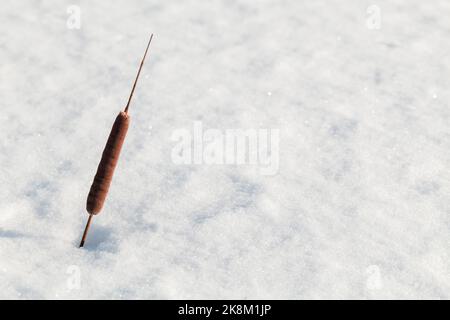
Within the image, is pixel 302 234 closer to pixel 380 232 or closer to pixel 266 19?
pixel 380 232

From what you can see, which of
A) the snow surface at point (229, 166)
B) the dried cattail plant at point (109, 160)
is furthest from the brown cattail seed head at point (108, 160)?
the snow surface at point (229, 166)

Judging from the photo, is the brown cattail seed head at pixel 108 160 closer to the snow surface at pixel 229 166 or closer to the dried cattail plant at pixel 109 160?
the dried cattail plant at pixel 109 160

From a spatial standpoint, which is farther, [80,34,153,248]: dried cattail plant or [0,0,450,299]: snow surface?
[0,0,450,299]: snow surface

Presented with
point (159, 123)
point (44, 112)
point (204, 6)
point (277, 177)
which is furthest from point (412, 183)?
point (204, 6)

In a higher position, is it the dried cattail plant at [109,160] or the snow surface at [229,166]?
the dried cattail plant at [109,160]

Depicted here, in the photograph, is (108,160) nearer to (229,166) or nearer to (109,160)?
(109,160)

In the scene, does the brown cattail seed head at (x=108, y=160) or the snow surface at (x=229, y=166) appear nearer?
the brown cattail seed head at (x=108, y=160)

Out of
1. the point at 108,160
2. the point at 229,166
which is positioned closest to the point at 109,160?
the point at 108,160

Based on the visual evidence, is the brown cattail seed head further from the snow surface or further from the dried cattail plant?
the snow surface

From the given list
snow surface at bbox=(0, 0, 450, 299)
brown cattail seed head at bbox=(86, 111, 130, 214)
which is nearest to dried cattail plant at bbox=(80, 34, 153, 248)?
brown cattail seed head at bbox=(86, 111, 130, 214)
